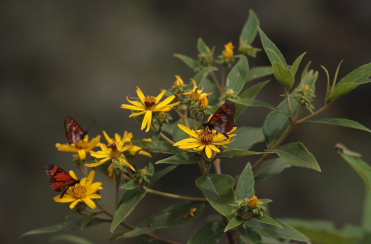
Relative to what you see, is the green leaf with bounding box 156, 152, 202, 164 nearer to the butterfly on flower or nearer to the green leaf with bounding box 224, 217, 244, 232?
the butterfly on flower

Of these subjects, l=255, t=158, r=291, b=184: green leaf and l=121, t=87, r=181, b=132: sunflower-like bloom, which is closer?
l=121, t=87, r=181, b=132: sunflower-like bloom

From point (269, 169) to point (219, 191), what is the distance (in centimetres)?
39

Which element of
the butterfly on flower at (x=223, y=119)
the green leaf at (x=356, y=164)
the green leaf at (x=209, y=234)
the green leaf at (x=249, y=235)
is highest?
the butterfly on flower at (x=223, y=119)

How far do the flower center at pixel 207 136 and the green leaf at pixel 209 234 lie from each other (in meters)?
0.30

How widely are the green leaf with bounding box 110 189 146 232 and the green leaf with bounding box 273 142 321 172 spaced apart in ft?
1.54

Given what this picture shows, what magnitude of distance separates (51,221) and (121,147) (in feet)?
13.6

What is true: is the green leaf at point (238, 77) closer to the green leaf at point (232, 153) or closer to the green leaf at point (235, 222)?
the green leaf at point (232, 153)

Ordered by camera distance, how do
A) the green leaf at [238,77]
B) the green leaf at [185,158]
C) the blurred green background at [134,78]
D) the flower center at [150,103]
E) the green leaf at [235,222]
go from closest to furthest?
the green leaf at [235,222]
the green leaf at [185,158]
the flower center at [150,103]
the green leaf at [238,77]
the blurred green background at [134,78]

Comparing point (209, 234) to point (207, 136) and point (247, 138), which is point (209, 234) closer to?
point (207, 136)

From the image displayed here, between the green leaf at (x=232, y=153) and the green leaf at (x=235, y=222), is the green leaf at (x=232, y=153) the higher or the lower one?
the higher one

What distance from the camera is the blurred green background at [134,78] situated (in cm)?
557

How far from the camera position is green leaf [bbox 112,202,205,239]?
68.5 inches

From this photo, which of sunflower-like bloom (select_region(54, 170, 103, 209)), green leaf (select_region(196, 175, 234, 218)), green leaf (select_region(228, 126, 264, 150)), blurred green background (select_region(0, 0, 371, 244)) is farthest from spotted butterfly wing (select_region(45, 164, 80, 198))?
blurred green background (select_region(0, 0, 371, 244))

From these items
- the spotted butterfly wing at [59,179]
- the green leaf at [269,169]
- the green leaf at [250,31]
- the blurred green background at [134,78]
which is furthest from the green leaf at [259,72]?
the blurred green background at [134,78]
